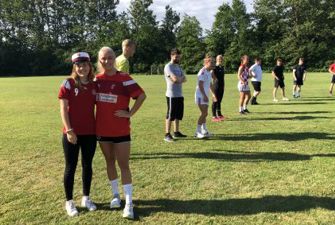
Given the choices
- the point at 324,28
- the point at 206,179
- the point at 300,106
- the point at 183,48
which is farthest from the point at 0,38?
the point at 206,179

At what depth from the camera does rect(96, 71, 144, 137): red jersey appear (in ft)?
16.7

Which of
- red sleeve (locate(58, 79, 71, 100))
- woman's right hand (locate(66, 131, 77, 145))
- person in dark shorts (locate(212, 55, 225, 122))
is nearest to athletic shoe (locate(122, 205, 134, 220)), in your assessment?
woman's right hand (locate(66, 131, 77, 145))

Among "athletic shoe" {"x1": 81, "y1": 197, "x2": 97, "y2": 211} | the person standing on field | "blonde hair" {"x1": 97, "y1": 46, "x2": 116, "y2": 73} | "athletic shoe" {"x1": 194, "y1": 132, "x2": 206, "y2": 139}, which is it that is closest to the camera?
"blonde hair" {"x1": 97, "y1": 46, "x2": 116, "y2": 73}

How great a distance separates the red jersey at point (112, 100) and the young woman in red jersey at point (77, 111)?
9 cm

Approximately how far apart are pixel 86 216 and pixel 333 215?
2.93 meters

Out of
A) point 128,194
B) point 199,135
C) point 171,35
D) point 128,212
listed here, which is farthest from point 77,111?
point 171,35

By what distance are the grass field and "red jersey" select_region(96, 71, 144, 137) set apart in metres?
1.03

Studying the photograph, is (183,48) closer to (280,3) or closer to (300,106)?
(280,3)

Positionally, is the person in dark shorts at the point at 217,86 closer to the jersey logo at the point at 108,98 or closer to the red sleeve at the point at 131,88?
the red sleeve at the point at 131,88

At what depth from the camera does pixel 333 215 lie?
4.98m

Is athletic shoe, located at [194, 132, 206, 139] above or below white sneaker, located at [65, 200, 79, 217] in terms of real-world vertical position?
above

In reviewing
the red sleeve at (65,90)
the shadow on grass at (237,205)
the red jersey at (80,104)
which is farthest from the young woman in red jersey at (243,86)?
the red sleeve at (65,90)

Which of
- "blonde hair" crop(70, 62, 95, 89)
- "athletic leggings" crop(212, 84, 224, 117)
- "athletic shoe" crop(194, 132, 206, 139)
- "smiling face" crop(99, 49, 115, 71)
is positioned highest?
"smiling face" crop(99, 49, 115, 71)

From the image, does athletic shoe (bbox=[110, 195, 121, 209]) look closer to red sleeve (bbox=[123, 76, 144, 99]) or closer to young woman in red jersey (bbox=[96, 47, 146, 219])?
young woman in red jersey (bbox=[96, 47, 146, 219])
